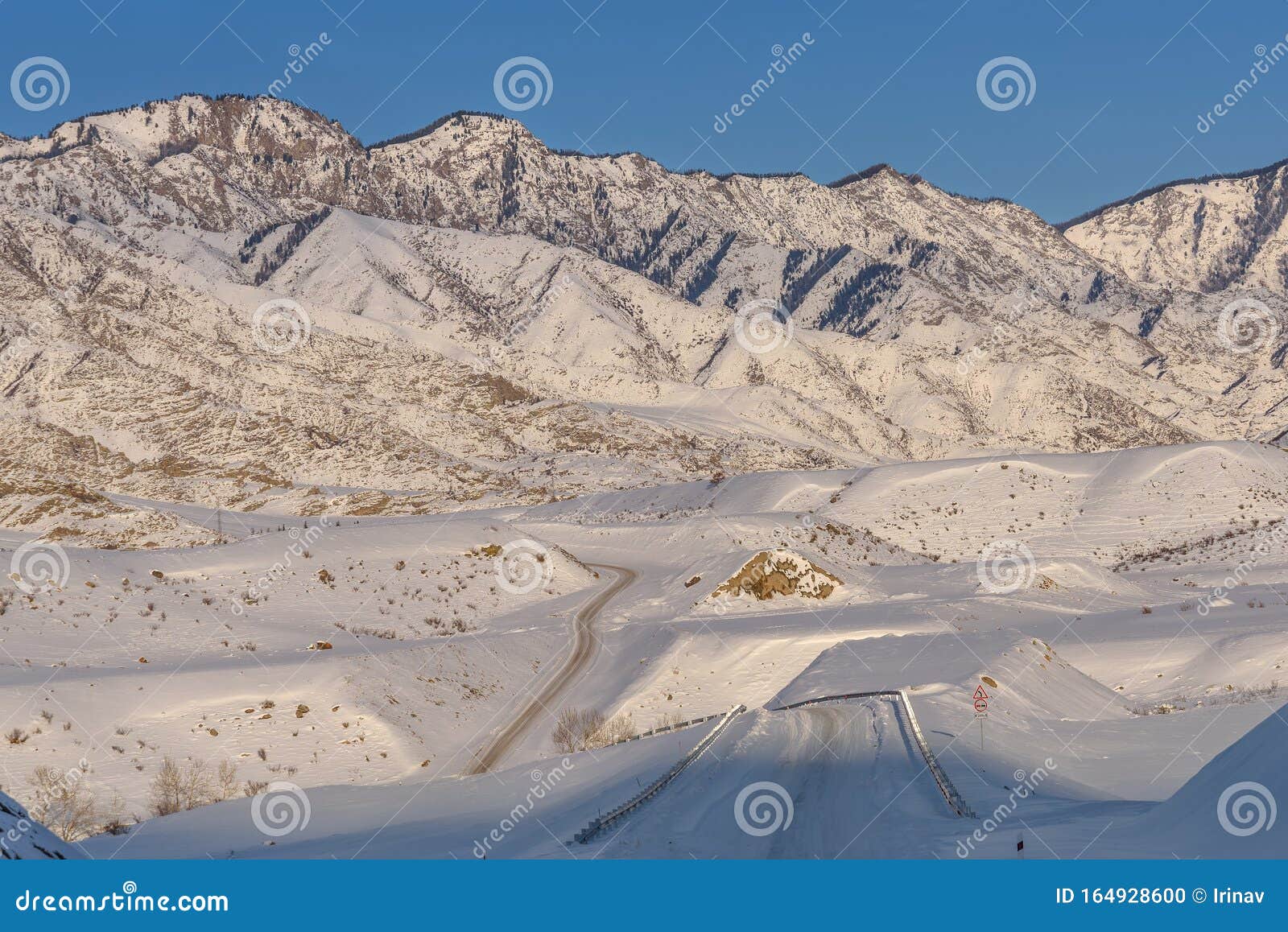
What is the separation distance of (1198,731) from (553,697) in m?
17.4

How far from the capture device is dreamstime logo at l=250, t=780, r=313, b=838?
20.9 meters

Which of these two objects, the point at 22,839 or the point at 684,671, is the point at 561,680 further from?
the point at 22,839

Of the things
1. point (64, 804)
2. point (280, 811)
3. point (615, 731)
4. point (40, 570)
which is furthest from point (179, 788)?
point (40, 570)

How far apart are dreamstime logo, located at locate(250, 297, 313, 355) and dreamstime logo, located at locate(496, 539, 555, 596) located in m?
139

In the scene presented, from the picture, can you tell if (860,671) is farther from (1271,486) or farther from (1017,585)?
(1271,486)

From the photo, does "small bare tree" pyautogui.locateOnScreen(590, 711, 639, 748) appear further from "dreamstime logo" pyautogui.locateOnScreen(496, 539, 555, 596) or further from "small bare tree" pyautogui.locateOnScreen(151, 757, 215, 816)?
"dreamstime logo" pyautogui.locateOnScreen(496, 539, 555, 596)

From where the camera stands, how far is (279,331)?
192 m

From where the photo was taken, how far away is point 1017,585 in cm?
4675

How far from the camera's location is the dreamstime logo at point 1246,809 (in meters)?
12.5

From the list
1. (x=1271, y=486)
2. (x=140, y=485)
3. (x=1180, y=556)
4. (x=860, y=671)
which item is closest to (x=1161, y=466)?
(x=1271, y=486)
